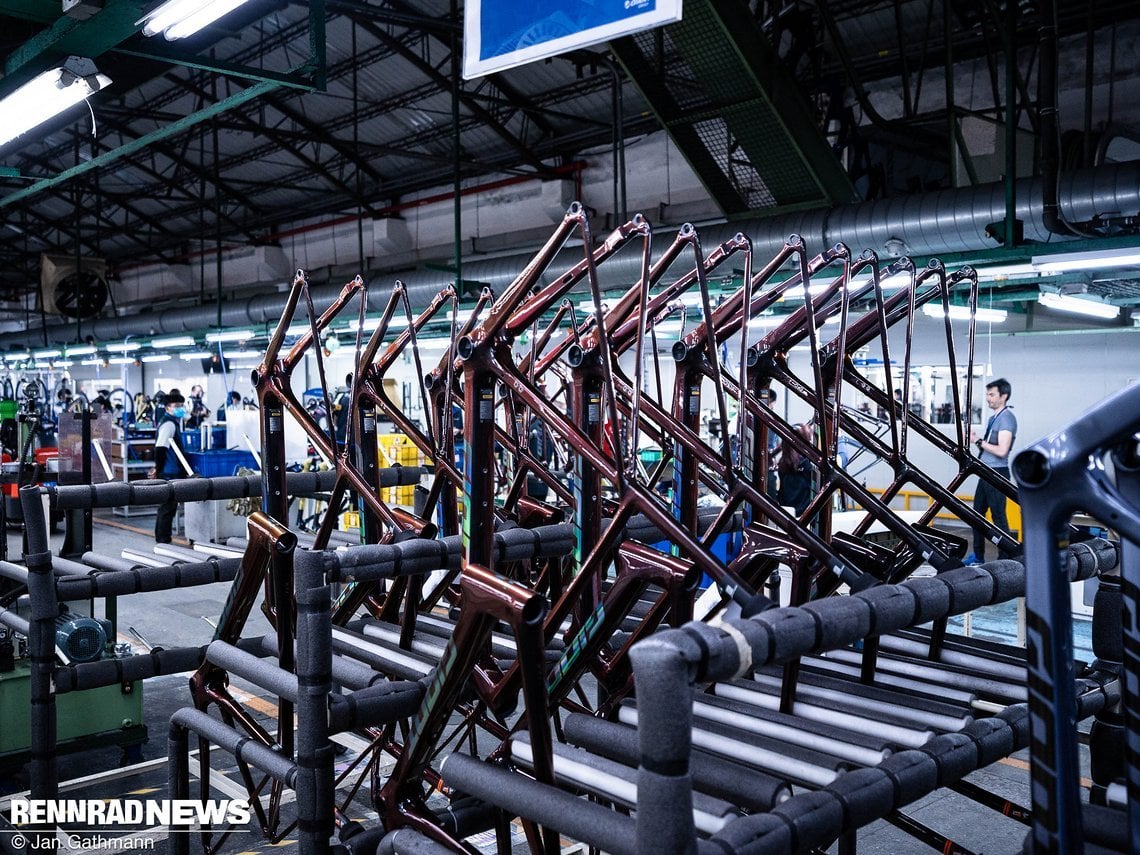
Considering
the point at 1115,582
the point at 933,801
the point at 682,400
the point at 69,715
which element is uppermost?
the point at 682,400

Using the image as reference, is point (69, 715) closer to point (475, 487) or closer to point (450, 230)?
point (475, 487)

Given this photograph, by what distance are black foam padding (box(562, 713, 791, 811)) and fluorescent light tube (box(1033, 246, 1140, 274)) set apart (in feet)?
16.0

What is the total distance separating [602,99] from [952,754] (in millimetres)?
12906

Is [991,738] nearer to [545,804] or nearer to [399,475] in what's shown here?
[545,804]

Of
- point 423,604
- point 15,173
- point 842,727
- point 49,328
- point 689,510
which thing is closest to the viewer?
point 842,727

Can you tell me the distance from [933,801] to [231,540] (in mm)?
9893

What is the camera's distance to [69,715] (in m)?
5.12

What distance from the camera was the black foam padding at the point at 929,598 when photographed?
2051 mm

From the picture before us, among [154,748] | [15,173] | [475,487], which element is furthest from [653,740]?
[15,173]

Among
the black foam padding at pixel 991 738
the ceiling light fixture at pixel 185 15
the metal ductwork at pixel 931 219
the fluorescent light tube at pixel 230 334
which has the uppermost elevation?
the ceiling light fixture at pixel 185 15

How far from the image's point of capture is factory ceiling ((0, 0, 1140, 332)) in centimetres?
651

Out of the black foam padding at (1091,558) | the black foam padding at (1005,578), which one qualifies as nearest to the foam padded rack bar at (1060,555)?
the black foam padding at (1005,578)

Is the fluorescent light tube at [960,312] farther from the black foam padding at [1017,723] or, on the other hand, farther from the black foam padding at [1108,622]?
the black foam padding at [1017,723]

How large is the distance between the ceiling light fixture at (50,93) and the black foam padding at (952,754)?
5589 mm
